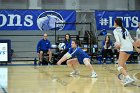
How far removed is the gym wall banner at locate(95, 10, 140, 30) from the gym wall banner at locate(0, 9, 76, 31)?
1600 millimetres

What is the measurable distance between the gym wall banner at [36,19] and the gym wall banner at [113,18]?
160 centimetres

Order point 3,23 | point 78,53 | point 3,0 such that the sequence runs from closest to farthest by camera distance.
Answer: point 78,53 < point 3,23 < point 3,0

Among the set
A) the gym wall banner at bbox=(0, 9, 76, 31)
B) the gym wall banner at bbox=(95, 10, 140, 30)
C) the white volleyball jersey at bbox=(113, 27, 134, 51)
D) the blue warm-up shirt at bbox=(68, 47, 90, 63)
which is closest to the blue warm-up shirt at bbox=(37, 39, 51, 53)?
the gym wall banner at bbox=(0, 9, 76, 31)

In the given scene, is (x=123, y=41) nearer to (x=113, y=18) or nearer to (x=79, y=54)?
(x=79, y=54)

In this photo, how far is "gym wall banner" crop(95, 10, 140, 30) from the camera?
21344mm

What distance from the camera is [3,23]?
2088 cm

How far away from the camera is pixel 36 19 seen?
21.1m

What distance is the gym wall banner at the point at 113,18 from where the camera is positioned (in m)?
21.3

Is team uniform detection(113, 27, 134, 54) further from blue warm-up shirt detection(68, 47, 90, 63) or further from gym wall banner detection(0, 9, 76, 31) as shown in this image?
gym wall banner detection(0, 9, 76, 31)

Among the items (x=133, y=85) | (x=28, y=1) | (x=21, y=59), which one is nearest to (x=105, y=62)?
(x=21, y=59)

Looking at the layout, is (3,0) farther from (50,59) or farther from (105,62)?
(105,62)

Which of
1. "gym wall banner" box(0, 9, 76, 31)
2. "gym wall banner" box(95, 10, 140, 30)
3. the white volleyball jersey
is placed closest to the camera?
the white volleyball jersey

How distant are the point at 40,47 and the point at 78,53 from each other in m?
7.33

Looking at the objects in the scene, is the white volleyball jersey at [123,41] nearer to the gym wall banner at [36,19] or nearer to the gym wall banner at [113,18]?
the gym wall banner at [113,18]
